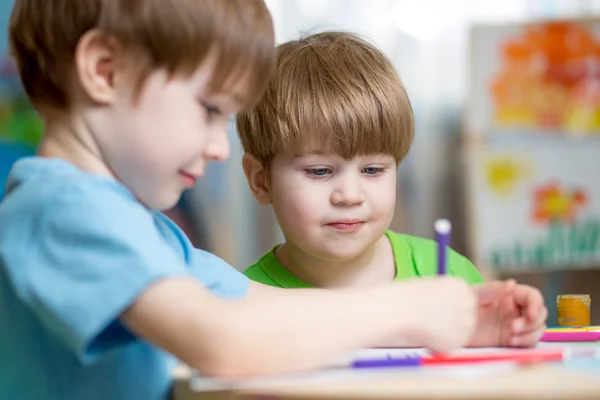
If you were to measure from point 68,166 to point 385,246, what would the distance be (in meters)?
0.71

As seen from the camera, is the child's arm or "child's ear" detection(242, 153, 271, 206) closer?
the child's arm

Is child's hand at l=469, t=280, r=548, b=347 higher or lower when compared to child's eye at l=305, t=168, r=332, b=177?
lower

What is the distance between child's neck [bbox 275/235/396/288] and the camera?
1.21 metres

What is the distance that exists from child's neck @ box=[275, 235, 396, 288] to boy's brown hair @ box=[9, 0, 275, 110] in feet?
1.69

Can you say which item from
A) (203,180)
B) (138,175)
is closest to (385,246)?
(138,175)

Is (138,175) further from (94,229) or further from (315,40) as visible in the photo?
(315,40)

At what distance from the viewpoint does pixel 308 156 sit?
1104 mm

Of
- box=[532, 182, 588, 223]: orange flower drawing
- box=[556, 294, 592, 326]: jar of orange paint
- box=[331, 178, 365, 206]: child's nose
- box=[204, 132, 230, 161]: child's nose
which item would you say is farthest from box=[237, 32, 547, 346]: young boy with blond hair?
box=[532, 182, 588, 223]: orange flower drawing

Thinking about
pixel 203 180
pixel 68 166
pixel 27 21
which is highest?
pixel 27 21

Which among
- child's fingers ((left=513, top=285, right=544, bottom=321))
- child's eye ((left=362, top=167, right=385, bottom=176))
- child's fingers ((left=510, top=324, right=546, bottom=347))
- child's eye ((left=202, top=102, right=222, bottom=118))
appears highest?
child's eye ((left=202, top=102, right=222, bottom=118))

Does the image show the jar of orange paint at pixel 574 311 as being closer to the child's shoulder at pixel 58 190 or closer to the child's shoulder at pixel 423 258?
the child's shoulder at pixel 423 258

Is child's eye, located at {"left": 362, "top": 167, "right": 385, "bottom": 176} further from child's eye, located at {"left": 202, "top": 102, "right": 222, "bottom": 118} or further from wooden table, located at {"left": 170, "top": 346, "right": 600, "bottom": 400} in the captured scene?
wooden table, located at {"left": 170, "top": 346, "right": 600, "bottom": 400}

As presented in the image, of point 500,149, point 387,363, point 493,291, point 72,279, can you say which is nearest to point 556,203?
point 500,149

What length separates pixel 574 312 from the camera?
970mm
